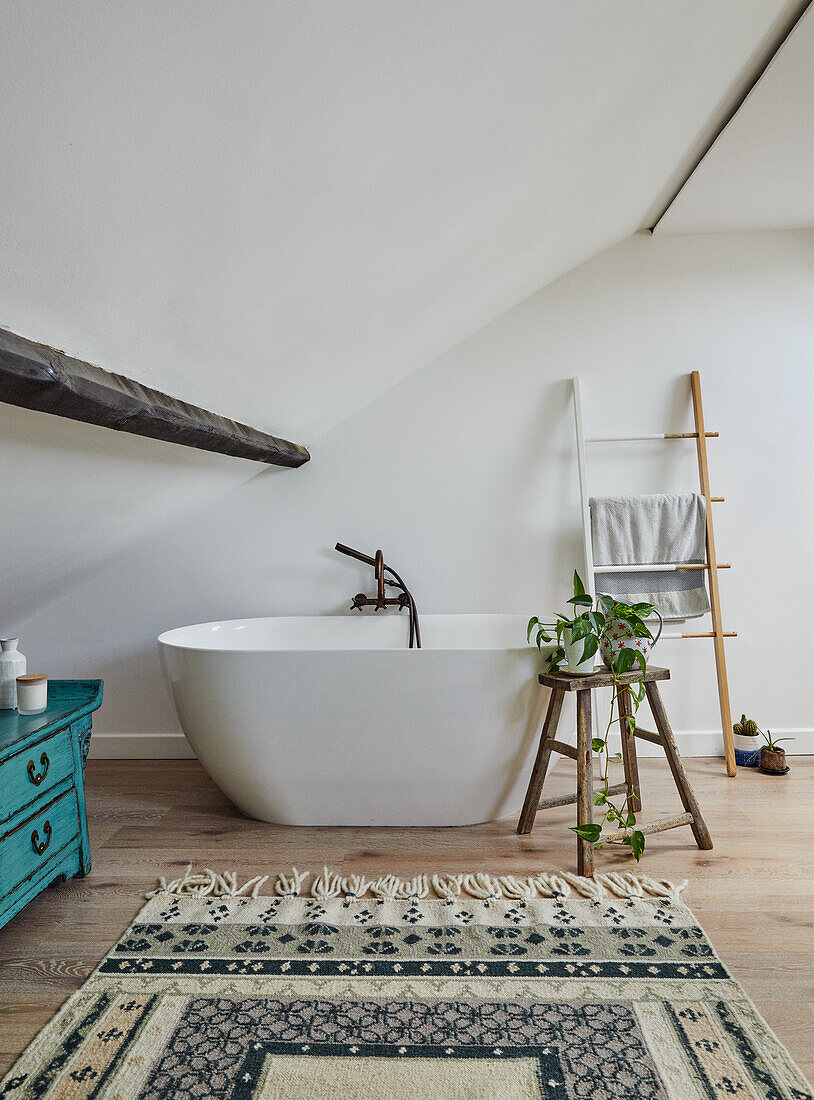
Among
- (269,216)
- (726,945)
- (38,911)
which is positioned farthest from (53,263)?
(726,945)

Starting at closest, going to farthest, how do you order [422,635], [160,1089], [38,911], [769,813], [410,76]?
[410,76] → [160,1089] → [38,911] → [769,813] → [422,635]

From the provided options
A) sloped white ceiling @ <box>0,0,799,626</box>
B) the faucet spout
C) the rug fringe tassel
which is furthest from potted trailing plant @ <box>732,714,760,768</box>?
sloped white ceiling @ <box>0,0,799,626</box>

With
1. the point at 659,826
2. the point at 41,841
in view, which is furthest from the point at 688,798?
the point at 41,841

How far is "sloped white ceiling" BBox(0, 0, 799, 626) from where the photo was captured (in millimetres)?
893

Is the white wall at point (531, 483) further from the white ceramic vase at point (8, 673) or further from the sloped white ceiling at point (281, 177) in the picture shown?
the white ceramic vase at point (8, 673)

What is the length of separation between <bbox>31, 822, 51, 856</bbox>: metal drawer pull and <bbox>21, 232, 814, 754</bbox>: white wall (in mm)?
1392

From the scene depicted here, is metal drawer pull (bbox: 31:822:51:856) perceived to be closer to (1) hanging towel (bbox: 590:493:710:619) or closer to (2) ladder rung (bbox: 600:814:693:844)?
(2) ladder rung (bbox: 600:814:693:844)

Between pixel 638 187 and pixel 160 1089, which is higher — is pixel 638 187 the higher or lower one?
the higher one

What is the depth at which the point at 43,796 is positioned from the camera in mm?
2018

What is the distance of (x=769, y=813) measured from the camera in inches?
105

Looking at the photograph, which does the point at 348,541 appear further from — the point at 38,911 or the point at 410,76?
the point at 410,76

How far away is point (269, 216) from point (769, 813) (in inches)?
101

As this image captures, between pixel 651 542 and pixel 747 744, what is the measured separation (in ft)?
3.18

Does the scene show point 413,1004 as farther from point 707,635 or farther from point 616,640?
point 707,635
